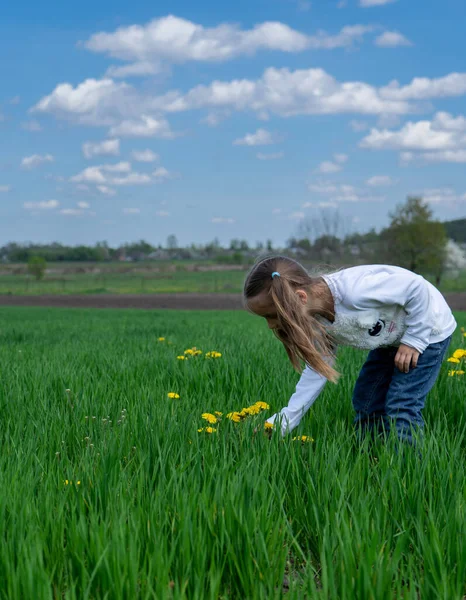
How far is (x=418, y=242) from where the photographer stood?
44688 millimetres

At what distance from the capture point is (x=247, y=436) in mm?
2863

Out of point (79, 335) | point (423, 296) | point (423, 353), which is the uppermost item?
point (423, 296)

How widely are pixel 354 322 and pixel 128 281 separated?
52.5 meters

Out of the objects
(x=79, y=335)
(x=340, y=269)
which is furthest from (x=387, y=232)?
(x=340, y=269)

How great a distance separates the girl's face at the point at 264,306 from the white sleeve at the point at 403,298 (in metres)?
0.43

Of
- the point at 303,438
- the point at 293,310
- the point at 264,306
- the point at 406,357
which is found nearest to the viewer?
the point at 303,438

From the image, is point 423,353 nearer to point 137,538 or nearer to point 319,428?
point 319,428

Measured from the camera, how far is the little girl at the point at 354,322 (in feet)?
9.94

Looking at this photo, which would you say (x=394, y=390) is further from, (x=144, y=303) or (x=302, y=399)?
(x=144, y=303)

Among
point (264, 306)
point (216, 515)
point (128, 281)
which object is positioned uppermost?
point (264, 306)

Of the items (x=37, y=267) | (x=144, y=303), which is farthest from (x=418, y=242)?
(x=37, y=267)

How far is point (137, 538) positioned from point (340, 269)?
2185mm

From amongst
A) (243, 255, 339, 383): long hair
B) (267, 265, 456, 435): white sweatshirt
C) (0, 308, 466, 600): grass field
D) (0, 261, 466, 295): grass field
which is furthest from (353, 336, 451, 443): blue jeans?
(0, 261, 466, 295): grass field

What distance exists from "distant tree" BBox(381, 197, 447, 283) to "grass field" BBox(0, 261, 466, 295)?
2.11m
